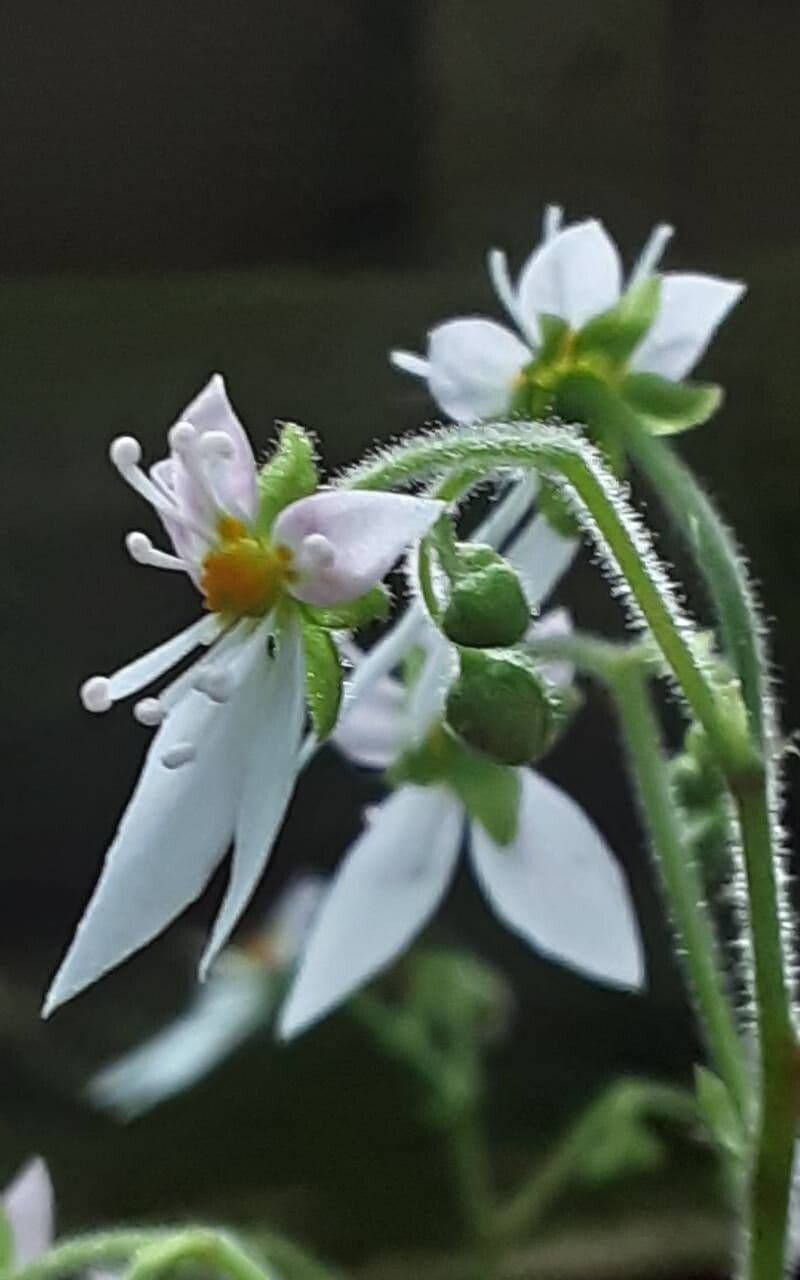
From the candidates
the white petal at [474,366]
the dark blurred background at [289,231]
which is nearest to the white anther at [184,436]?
the white petal at [474,366]

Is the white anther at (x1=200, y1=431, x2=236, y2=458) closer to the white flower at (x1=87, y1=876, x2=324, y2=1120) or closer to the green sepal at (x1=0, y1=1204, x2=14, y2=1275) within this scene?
the green sepal at (x1=0, y1=1204, x2=14, y2=1275)

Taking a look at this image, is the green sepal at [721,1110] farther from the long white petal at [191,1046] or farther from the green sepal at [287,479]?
the long white petal at [191,1046]

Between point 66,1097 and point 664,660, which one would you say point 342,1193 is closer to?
point 66,1097

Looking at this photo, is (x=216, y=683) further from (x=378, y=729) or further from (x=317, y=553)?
(x=378, y=729)

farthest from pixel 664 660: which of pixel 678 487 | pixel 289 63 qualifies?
pixel 289 63

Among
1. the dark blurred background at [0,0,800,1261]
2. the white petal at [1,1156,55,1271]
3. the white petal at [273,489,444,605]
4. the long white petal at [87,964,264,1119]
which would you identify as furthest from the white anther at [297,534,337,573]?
the long white petal at [87,964,264,1119]

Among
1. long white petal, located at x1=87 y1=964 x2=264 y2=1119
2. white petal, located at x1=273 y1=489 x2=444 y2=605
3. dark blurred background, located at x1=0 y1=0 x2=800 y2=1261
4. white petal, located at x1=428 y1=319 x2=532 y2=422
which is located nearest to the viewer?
white petal, located at x1=273 y1=489 x2=444 y2=605
